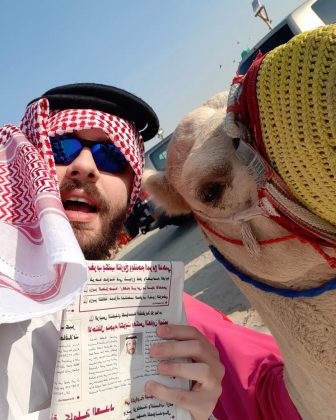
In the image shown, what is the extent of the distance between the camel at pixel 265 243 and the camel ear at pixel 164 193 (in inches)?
4.9

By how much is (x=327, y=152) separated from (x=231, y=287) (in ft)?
13.4

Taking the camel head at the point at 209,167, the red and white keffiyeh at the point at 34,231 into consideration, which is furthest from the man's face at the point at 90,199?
the camel head at the point at 209,167

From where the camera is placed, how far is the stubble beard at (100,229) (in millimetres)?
1725

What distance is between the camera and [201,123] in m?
1.59

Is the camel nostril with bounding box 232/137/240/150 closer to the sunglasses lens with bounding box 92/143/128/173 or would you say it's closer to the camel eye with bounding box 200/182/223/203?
the camel eye with bounding box 200/182/223/203

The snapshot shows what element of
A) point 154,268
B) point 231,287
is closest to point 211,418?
point 154,268

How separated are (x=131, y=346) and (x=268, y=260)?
525 mm

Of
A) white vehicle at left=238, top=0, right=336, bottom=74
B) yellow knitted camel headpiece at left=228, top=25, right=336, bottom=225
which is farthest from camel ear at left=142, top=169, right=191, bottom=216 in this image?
white vehicle at left=238, top=0, right=336, bottom=74

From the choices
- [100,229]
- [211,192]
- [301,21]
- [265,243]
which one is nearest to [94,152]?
[100,229]

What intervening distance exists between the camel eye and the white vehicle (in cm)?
229

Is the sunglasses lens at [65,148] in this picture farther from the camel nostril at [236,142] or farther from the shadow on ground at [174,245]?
the shadow on ground at [174,245]

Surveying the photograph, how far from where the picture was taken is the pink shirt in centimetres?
176

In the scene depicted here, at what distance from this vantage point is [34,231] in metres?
1.24

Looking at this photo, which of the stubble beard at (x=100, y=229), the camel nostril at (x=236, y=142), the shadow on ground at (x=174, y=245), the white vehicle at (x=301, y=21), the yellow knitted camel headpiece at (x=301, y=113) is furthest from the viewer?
the shadow on ground at (x=174, y=245)
